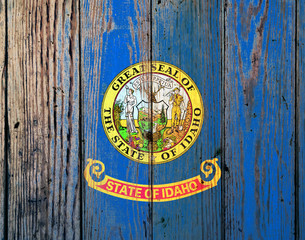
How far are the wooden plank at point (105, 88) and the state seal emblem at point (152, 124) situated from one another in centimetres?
3

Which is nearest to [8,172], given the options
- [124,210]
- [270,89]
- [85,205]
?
[85,205]

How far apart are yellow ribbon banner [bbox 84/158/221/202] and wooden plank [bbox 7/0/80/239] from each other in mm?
83

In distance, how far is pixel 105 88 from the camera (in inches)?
45.5

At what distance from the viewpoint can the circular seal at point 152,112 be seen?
115 cm

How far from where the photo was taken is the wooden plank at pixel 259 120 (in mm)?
1165

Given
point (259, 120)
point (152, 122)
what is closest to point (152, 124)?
point (152, 122)

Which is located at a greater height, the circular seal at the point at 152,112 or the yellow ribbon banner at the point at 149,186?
the circular seal at the point at 152,112

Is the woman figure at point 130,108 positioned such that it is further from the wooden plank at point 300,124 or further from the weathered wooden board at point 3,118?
the wooden plank at point 300,124

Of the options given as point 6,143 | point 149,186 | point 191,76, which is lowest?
point 149,186

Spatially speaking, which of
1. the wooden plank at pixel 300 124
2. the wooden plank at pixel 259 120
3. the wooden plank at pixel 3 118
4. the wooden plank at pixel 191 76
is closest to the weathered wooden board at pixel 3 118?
the wooden plank at pixel 3 118

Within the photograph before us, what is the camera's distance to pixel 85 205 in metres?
1.16

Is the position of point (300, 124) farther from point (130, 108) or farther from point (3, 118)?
point (3, 118)

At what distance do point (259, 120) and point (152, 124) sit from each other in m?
0.42

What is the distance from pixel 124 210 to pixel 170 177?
219 millimetres
